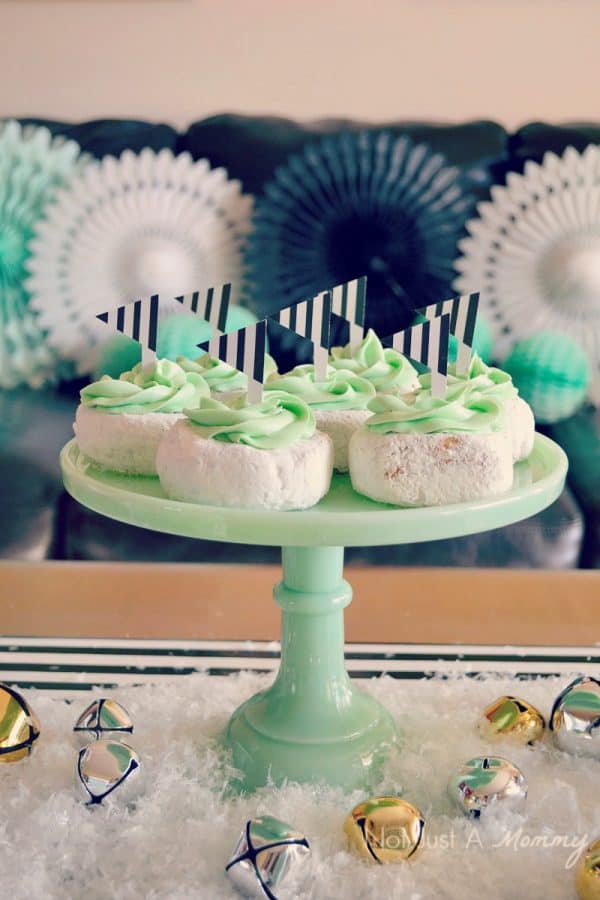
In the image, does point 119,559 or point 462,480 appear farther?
point 119,559

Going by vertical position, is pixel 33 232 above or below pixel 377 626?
above

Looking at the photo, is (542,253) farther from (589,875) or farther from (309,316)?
(589,875)

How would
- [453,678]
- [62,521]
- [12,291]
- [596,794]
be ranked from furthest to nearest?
[12,291] → [62,521] → [453,678] → [596,794]

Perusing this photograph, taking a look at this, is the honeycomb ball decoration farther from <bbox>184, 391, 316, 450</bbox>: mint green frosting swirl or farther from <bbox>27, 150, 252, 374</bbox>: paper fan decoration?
<bbox>184, 391, 316, 450</bbox>: mint green frosting swirl

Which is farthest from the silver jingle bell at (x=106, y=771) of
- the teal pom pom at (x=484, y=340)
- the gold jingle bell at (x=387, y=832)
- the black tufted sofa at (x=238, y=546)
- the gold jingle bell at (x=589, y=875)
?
the teal pom pom at (x=484, y=340)

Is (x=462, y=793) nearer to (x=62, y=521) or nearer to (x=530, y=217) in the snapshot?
(x=62, y=521)

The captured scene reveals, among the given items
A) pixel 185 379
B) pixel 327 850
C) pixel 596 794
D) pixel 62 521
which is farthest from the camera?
pixel 62 521

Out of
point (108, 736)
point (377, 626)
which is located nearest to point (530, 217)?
point (377, 626)
